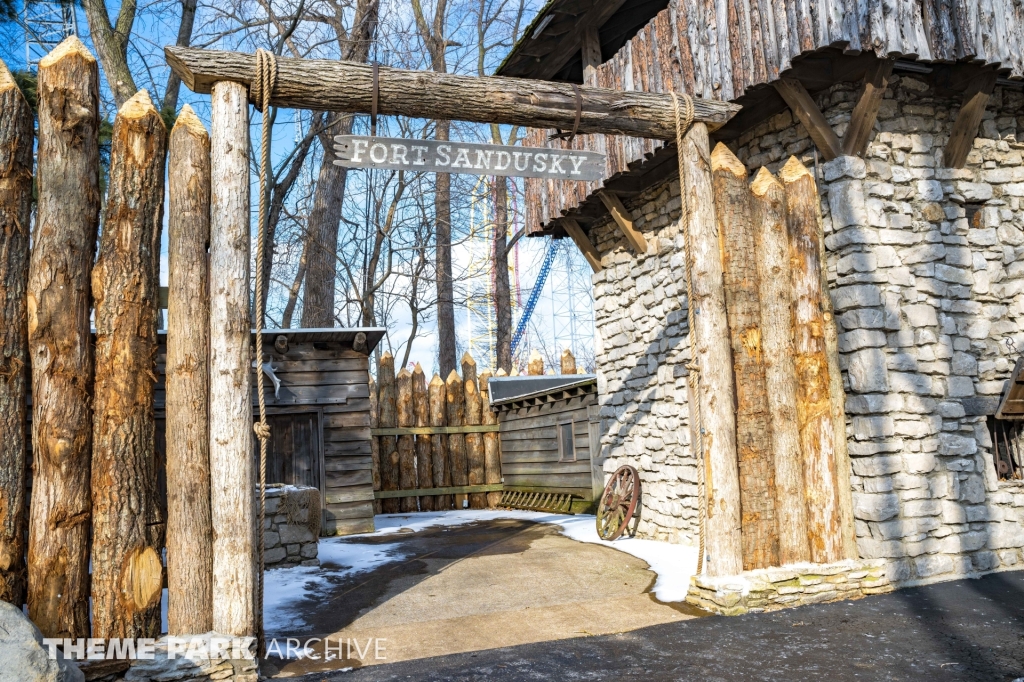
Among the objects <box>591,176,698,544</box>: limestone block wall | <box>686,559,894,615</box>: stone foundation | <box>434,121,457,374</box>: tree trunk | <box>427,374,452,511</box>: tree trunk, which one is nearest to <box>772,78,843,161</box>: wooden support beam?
<box>591,176,698,544</box>: limestone block wall

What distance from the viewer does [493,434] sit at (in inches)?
611

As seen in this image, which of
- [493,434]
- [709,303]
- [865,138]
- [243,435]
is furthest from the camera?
[493,434]

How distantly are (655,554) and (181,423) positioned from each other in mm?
5301

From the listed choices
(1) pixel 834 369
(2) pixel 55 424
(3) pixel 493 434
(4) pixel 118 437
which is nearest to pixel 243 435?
(4) pixel 118 437

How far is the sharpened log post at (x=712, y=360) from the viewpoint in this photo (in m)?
6.02

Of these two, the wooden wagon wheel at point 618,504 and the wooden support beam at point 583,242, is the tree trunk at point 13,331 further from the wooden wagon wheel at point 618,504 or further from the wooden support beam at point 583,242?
the wooden support beam at point 583,242

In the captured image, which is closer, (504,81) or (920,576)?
(504,81)

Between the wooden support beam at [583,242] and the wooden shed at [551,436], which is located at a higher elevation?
the wooden support beam at [583,242]

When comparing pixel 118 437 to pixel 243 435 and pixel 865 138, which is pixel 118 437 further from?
pixel 865 138

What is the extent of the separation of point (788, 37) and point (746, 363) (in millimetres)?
2719

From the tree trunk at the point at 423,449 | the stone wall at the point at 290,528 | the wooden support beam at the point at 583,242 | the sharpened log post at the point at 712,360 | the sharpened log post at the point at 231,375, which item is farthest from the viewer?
the tree trunk at the point at 423,449

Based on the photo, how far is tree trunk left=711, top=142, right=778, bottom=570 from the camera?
243 inches

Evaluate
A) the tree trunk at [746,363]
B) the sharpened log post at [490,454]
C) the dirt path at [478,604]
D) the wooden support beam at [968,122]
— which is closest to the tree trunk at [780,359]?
the tree trunk at [746,363]

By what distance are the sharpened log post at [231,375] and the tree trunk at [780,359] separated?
391 cm
